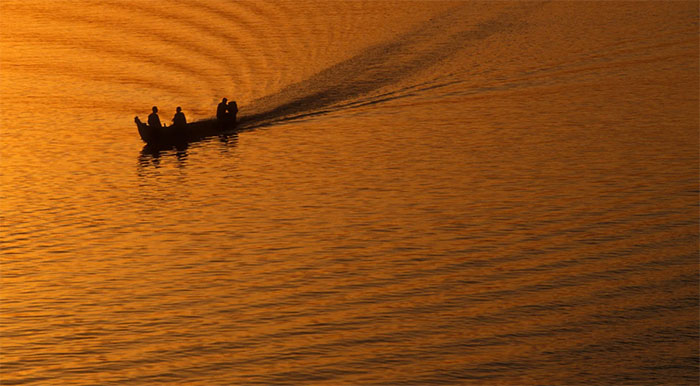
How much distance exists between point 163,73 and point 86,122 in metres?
15.4

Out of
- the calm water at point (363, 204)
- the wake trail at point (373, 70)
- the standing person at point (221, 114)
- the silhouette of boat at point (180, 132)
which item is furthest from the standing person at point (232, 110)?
the wake trail at point (373, 70)

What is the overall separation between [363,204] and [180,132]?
697 inches

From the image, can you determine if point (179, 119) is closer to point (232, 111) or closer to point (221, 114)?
point (221, 114)

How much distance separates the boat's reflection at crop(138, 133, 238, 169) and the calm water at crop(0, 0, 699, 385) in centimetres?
26

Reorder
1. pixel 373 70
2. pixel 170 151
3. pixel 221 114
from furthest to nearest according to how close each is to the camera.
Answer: pixel 373 70
pixel 221 114
pixel 170 151

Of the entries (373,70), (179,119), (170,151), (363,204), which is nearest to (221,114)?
(179,119)

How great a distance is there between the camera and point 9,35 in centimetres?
10638

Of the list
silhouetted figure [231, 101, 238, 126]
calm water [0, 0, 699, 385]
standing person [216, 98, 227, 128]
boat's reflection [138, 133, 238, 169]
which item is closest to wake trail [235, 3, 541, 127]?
calm water [0, 0, 699, 385]

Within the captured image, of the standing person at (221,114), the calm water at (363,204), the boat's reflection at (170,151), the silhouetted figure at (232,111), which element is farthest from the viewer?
the silhouetted figure at (232,111)

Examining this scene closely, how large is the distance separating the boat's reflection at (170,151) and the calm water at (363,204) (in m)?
0.26

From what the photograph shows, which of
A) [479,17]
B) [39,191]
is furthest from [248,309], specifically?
[479,17]

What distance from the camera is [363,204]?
52719 millimetres

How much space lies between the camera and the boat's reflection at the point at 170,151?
63562mm

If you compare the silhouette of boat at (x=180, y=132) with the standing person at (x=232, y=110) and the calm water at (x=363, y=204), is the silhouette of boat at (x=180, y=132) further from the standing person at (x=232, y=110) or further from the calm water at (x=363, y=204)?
the calm water at (x=363, y=204)
